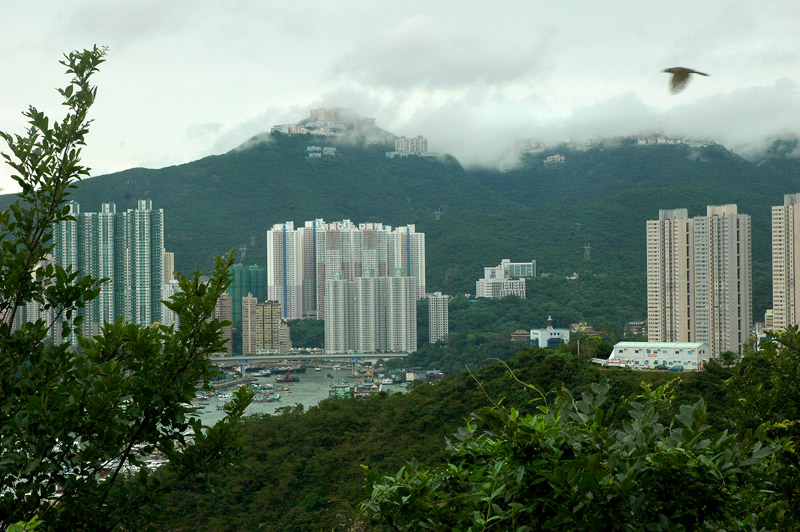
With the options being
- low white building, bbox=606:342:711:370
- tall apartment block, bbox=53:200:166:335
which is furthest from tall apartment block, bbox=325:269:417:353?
low white building, bbox=606:342:711:370

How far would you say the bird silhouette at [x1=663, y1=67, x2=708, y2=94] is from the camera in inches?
68.7

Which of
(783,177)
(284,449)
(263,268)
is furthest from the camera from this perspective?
(783,177)

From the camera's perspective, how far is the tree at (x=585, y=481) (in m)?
0.88

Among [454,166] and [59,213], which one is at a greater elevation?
[454,166]

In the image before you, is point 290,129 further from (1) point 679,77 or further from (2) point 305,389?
(1) point 679,77

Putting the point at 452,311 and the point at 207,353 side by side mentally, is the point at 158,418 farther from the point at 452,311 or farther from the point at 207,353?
the point at 452,311

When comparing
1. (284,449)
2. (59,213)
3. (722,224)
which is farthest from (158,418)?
(722,224)

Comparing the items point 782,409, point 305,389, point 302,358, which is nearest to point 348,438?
point 782,409

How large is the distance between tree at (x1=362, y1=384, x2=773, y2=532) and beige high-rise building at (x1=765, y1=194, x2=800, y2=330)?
17.6 metres

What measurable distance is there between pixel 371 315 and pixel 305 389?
6.23 meters

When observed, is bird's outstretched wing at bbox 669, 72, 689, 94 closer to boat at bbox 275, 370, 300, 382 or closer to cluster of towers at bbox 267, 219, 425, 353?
boat at bbox 275, 370, 300, 382

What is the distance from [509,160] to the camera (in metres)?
50.3

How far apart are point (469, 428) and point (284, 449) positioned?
348 inches

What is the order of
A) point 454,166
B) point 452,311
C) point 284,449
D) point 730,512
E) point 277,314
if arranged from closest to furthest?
point 730,512
point 284,449
point 277,314
point 452,311
point 454,166
